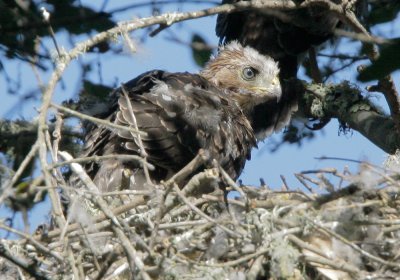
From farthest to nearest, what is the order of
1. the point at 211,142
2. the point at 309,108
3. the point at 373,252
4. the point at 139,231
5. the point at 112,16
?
the point at 309,108 → the point at 211,142 → the point at 139,231 → the point at 373,252 → the point at 112,16

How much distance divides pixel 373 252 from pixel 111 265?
1.22m

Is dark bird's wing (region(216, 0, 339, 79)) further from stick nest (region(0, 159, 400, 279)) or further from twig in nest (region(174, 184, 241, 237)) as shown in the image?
twig in nest (region(174, 184, 241, 237))

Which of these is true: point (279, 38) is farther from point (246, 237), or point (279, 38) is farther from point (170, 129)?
point (246, 237)

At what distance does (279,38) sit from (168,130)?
7.61ft

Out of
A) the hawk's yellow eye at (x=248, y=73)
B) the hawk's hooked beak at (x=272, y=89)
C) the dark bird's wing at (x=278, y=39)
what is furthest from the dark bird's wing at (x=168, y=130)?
the hawk's yellow eye at (x=248, y=73)

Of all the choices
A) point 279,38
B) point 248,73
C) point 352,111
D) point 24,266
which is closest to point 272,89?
point 248,73

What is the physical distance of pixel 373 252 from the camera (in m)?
4.62

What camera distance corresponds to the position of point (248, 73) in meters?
8.35

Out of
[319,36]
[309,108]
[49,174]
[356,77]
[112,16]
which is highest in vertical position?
[319,36]

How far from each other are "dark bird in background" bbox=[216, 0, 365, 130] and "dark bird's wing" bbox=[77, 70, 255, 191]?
54 centimetres

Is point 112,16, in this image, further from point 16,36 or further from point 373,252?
point 373,252

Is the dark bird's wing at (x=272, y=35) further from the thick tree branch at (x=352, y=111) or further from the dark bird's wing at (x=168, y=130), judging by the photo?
the dark bird's wing at (x=168, y=130)

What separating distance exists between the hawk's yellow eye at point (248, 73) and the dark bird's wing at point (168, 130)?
1153 mm

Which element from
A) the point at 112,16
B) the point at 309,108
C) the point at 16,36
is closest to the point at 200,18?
the point at 112,16
